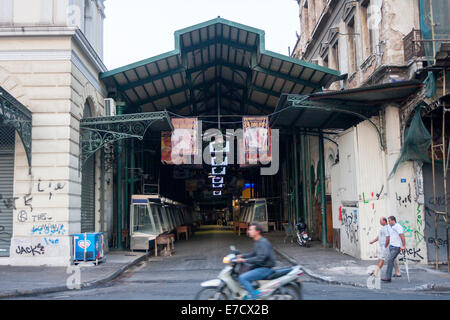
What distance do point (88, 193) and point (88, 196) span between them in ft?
0.41

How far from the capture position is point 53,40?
664 inches

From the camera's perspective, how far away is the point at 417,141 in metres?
15.4

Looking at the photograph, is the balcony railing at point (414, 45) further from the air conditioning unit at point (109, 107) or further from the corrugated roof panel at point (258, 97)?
the air conditioning unit at point (109, 107)

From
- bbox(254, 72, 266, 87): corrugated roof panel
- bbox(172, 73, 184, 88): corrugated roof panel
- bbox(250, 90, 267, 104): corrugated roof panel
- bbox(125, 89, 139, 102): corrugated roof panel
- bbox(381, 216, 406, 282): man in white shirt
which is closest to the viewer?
bbox(381, 216, 406, 282): man in white shirt

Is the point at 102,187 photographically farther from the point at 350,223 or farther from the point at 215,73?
the point at 215,73

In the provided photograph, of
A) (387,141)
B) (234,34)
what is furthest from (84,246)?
(234,34)

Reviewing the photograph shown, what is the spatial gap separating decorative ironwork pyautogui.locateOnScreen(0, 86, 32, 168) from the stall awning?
30.3ft

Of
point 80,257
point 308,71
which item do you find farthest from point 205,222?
point 80,257

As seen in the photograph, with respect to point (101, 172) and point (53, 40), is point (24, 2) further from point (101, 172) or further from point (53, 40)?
point (101, 172)

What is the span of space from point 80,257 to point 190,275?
4.16 m

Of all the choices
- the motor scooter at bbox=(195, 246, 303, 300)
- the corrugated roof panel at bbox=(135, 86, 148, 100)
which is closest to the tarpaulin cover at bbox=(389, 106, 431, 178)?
the motor scooter at bbox=(195, 246, 303, 300)

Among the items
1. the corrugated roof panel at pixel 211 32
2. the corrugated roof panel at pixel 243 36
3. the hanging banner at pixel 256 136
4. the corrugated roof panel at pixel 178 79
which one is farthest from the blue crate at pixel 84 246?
the corrugated roof panel at pixel 243 36

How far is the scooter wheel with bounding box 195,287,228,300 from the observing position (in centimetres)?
824

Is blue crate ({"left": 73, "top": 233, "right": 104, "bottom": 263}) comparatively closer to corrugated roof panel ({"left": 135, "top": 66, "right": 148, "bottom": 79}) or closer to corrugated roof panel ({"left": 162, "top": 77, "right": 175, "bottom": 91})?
corrugated roof panel ({"left": 135, "top": 66, "right": 148, "bottom": 79})
